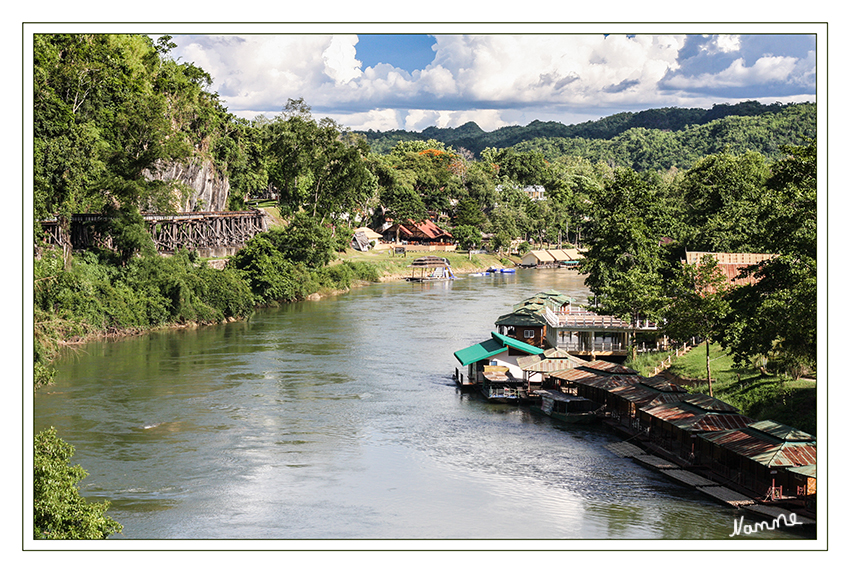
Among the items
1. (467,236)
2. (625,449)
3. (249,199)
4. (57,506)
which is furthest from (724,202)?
(249,199)

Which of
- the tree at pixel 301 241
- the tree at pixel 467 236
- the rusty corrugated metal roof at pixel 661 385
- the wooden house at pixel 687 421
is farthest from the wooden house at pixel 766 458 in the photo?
the tree at pixel 467 236

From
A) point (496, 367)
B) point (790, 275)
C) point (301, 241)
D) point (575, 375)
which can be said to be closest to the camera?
point (790, 275)

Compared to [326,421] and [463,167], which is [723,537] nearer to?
[326,421]

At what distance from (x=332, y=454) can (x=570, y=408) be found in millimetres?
10515

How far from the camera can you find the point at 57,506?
619 inches

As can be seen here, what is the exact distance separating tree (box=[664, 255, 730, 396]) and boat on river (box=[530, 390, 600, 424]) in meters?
4.51

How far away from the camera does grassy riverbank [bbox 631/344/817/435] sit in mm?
27094

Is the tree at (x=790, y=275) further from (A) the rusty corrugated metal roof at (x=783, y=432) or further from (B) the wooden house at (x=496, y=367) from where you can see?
(B) the wooden house at (x=496, y=367)

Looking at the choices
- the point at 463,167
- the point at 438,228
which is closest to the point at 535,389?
the point at 438,228

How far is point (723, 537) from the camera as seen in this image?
69.7 ft

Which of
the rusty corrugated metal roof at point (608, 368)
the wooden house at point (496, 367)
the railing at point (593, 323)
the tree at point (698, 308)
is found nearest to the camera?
the tree at point (698, 308)

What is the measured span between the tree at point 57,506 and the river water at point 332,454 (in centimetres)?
355

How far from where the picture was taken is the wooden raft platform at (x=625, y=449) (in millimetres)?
28644

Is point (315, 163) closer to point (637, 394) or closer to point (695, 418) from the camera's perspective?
point (637, 394)
